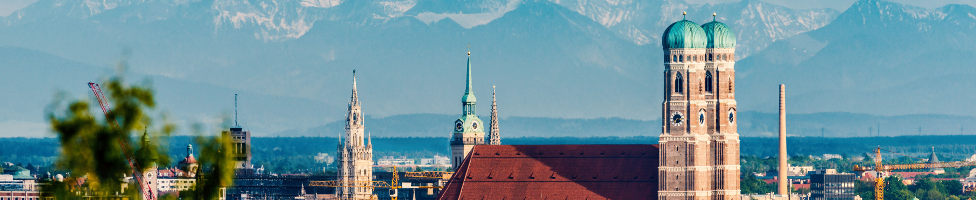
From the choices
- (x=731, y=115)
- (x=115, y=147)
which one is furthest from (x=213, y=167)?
(x=731, y=115)

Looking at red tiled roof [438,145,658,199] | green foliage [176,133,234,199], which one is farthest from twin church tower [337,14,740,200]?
green foliage [176,133,234,199]

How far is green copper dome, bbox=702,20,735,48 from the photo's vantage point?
527 ft

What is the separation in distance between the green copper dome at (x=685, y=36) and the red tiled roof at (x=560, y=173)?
8171 mm

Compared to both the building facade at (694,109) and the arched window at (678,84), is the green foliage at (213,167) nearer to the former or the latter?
the building facade at (694,109)

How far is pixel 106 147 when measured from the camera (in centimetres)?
7006

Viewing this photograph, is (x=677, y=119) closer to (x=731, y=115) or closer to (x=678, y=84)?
(x=678, y=84)

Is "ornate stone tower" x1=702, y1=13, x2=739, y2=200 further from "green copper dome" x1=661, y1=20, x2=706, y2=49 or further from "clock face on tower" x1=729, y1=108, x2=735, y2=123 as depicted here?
"green copper dome" x1=661, y1=20, x2=706, y2=49

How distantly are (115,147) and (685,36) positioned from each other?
94.0 meters

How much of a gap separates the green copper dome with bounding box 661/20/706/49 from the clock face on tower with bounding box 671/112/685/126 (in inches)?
173

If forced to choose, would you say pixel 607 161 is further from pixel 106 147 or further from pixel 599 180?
pixel 106 147

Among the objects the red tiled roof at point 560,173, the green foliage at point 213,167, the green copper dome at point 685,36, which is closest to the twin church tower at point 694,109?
the green copper dome at point 685,36

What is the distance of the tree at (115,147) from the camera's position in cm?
6969

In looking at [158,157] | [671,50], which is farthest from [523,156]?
[158,157]

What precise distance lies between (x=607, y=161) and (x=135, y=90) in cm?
9691
